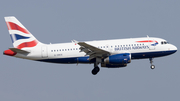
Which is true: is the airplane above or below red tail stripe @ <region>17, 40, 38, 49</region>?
below

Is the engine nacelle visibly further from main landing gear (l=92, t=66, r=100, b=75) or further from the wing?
main landing gear (l=92, t=66, r=100, b=75)

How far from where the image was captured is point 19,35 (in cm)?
4984

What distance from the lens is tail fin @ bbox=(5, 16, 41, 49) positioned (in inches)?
1943

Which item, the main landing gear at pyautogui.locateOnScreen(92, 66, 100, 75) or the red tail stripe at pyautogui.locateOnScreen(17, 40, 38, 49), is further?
the main landing gear at pyautogui.locateOnScreen(92, 66, 100, 75)

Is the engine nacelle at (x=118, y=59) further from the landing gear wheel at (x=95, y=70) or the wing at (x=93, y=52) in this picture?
the landing gear wheel at (x=95, y=70)

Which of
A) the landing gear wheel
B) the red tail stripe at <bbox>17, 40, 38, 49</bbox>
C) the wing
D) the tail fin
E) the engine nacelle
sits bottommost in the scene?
the landing gear wheel

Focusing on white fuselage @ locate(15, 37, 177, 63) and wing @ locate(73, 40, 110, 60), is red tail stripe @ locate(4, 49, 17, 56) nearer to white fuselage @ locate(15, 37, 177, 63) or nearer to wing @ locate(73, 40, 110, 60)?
white fuselage @ locate(15, 37, 177, 63)

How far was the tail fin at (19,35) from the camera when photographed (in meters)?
49.3

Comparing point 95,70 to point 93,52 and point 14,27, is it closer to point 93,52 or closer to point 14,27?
point 93,52

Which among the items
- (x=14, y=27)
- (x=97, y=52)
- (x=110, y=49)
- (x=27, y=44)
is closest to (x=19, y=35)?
(x=14, y=27)

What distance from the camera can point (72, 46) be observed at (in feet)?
158

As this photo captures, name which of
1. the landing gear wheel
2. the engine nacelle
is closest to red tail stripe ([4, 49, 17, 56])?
the landing gear wheel

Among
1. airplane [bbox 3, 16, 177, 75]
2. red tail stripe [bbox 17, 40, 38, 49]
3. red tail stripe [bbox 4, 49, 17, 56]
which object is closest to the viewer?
airplane [bbox 3, 16, 177, 75]

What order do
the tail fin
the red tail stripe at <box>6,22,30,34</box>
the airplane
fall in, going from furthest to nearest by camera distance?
1. the red tail stripe at <box>6,22,30,34</box>
2. the tail fin
3. the airplane
